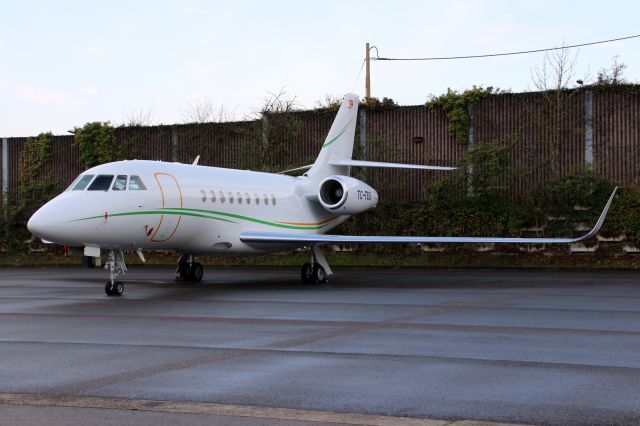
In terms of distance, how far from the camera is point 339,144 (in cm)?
2586

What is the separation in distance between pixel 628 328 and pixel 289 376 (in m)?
5.67

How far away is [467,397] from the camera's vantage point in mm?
7086

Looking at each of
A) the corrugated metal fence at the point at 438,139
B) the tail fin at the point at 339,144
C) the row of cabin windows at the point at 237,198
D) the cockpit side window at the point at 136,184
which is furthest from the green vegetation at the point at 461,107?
the cockpit side window at the point at 136,184

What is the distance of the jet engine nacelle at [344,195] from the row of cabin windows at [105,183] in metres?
6.49

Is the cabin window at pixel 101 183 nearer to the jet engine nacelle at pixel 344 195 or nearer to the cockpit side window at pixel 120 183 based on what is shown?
the cockpit side window at pixel 120 183

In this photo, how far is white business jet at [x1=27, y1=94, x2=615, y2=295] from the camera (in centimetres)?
1719

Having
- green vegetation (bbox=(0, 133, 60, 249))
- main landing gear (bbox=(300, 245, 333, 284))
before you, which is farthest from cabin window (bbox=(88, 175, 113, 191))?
green vegetation (bbox=(0, 133, 60, 249))

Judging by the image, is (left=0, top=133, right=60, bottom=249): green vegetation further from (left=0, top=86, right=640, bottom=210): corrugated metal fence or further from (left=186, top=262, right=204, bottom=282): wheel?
(left=186, top=262, right=204, bottom=282): wheel

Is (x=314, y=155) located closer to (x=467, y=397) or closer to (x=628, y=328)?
(x=628, y=328)

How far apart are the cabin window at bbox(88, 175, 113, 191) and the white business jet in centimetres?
2

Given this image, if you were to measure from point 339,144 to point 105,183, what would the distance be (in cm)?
953

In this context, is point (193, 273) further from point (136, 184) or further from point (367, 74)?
point (367, 74)

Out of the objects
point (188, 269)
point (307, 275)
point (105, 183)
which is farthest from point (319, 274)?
point (105, 183)

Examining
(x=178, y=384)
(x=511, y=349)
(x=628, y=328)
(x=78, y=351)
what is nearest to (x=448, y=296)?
(x=628, y=328)
